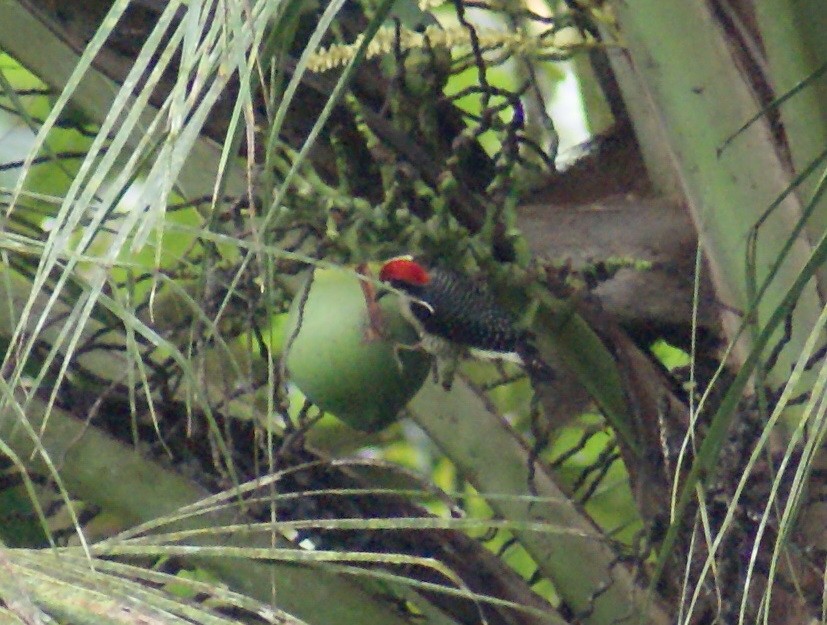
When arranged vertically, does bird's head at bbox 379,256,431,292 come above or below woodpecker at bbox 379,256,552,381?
above

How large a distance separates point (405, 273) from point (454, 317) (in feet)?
0.17

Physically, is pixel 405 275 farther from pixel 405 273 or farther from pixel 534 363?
pixel 534 363

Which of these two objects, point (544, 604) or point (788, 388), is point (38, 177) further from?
point (788, 388)

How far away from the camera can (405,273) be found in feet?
3.28

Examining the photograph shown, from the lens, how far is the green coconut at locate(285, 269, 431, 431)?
3.12 ft

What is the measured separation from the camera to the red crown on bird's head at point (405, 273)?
3.24ft

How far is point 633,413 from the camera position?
36.9 inches

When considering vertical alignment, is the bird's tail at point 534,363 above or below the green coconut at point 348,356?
below

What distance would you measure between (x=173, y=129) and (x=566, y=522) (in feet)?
2.17

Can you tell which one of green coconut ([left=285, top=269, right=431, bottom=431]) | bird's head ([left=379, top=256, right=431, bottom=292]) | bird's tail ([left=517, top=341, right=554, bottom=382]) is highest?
bird's head ([left=379, top=256, right=431, bottom=292])

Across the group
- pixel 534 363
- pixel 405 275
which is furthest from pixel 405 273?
pixel 534 363

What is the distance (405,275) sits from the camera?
1.00 m

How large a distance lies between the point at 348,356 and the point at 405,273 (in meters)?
0.09

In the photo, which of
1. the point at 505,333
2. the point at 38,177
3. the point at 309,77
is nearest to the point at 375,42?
the point at 309,77
